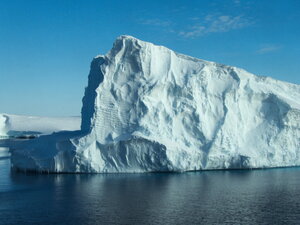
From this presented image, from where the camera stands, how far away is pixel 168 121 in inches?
1007

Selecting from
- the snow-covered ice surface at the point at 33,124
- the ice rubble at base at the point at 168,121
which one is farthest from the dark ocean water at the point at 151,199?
the snow-covered ice surface at the point at 33,124

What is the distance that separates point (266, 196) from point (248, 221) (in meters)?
4.03

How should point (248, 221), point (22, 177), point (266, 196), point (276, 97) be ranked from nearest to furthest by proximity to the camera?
point (248, 221)
point (266, 196)
point (22, 177)
point (276, 97)

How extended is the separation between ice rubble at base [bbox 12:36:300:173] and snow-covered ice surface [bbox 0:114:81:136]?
101 feet

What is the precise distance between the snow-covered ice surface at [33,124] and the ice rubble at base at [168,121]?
30.8 metres

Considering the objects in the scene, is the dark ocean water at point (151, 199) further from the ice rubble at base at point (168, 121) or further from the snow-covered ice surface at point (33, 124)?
the snow-covered ice surface at point (33, 124)

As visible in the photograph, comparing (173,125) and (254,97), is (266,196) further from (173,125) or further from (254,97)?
(254,97)

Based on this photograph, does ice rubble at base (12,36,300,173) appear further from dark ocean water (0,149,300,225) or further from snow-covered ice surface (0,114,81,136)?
snow-covered ice surface (0,114,81,136)

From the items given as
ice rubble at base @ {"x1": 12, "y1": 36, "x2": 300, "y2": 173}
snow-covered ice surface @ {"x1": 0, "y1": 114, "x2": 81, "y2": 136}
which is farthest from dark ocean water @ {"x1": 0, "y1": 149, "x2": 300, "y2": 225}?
snow-covered ice surface @ {"x1": 0, "y1": 114, "x2": 81, "y2": 136}

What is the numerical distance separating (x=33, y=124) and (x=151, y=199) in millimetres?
46531

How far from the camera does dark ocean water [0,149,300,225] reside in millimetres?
13984

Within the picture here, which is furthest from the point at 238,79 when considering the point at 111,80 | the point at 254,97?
the point at 111,80

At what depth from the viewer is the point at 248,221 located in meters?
13.7

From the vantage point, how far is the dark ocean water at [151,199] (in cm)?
1398
